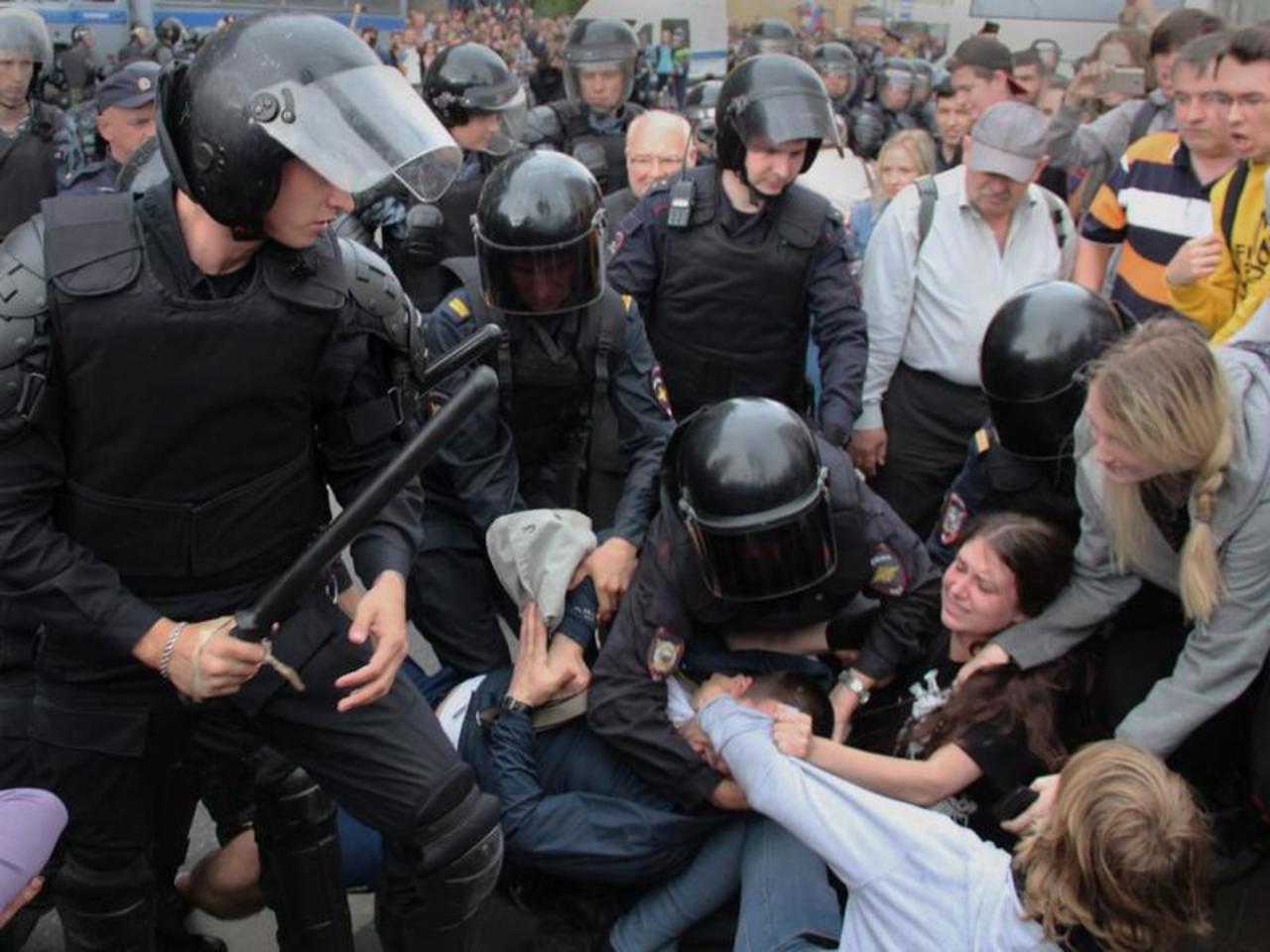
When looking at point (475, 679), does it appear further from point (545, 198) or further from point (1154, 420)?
point (1154, 420)

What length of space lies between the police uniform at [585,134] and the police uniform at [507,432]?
253 cm

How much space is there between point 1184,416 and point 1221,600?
1.19 feet

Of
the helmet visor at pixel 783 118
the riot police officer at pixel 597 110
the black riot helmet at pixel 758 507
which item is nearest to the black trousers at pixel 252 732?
the black riot helmet at pixel 758 507

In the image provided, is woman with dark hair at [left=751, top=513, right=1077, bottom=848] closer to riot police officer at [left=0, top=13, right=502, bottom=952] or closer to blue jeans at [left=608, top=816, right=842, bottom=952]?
blue jeans at [left=608, top=816, right=842, bottom=952]

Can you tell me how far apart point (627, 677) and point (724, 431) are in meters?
0.52

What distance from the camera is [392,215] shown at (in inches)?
175

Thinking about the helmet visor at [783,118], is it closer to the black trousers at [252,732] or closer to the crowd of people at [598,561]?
the crowd of people at [598,561]

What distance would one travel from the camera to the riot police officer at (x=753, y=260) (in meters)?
3.77

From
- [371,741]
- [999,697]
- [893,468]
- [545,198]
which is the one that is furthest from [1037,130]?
[371,741]

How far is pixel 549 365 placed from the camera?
10.5ft

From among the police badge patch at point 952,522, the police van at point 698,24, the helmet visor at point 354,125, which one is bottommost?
the police van at point 698,24

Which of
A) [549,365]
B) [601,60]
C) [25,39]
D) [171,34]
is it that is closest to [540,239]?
[549,365]

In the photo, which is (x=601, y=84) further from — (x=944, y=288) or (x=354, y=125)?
(x=354, y=125)

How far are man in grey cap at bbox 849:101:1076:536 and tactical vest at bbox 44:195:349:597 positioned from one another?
2088 millimetres
